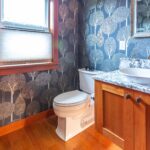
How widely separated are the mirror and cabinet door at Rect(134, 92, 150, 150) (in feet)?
2.61

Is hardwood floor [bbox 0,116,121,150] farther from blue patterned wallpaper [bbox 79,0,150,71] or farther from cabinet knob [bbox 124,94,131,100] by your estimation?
blue patterned wallpaper [bbox 79,0,150,71]

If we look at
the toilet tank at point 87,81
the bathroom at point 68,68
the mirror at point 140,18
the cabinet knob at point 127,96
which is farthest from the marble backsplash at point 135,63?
the cabinet knob at point 127,96

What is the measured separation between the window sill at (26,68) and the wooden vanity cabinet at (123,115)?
2.95ft

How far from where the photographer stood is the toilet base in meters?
1.78

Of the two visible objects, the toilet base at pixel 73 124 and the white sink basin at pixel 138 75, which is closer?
the white sink basin at pixel 138 75

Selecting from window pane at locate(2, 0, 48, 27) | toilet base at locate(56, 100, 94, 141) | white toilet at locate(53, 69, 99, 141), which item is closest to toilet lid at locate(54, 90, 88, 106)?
white toilet at locate(53, 69, 99, 141)

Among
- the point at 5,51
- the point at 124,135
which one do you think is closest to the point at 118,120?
the point at 124,135

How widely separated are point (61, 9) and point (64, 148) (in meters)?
1.82

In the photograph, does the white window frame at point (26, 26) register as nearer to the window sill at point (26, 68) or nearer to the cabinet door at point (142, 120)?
the window sill at point (26, 68)

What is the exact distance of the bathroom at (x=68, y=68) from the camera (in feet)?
5.67

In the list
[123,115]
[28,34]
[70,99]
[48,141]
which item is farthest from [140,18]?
[48,141]

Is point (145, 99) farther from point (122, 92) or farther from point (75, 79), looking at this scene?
point (75, 79)

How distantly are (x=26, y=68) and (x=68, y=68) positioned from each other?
712 mm

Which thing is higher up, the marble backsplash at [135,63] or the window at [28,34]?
the window at [28,34]
